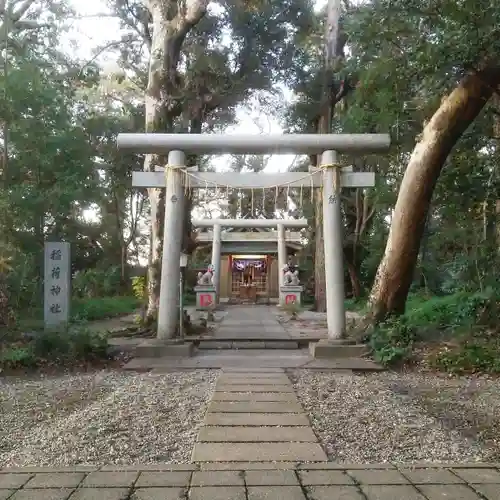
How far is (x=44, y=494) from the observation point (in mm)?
3107

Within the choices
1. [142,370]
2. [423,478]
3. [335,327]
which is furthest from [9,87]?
[423,478]

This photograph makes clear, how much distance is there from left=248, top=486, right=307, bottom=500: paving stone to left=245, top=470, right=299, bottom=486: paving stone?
0.06m

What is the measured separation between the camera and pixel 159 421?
15.7 ft

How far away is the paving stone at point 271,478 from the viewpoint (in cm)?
325

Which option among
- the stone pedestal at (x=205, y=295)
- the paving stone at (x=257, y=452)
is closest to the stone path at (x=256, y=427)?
the paving stone at (x=257, y=452)

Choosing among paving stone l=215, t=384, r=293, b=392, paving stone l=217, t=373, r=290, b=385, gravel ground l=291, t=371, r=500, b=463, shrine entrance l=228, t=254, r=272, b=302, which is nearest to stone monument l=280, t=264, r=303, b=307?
shrine entrance l=228, t=254, r=272, b=302

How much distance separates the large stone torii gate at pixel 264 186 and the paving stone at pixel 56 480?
17.1 feet

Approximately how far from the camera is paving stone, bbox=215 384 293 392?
5918 mm

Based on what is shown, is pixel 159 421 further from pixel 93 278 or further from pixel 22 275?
pixel 93 278

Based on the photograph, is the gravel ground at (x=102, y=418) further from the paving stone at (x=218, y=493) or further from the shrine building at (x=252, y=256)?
the shrine building at (x=252, y=256)

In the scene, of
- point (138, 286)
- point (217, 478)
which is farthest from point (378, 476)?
point (138, 286)

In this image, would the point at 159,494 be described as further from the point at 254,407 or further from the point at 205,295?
the point at 205,295

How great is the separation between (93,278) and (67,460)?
1701cm

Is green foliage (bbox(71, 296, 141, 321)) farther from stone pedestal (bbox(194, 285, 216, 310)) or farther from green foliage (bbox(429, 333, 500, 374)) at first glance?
green foliage (bbox(429, 333, 500, 374))
